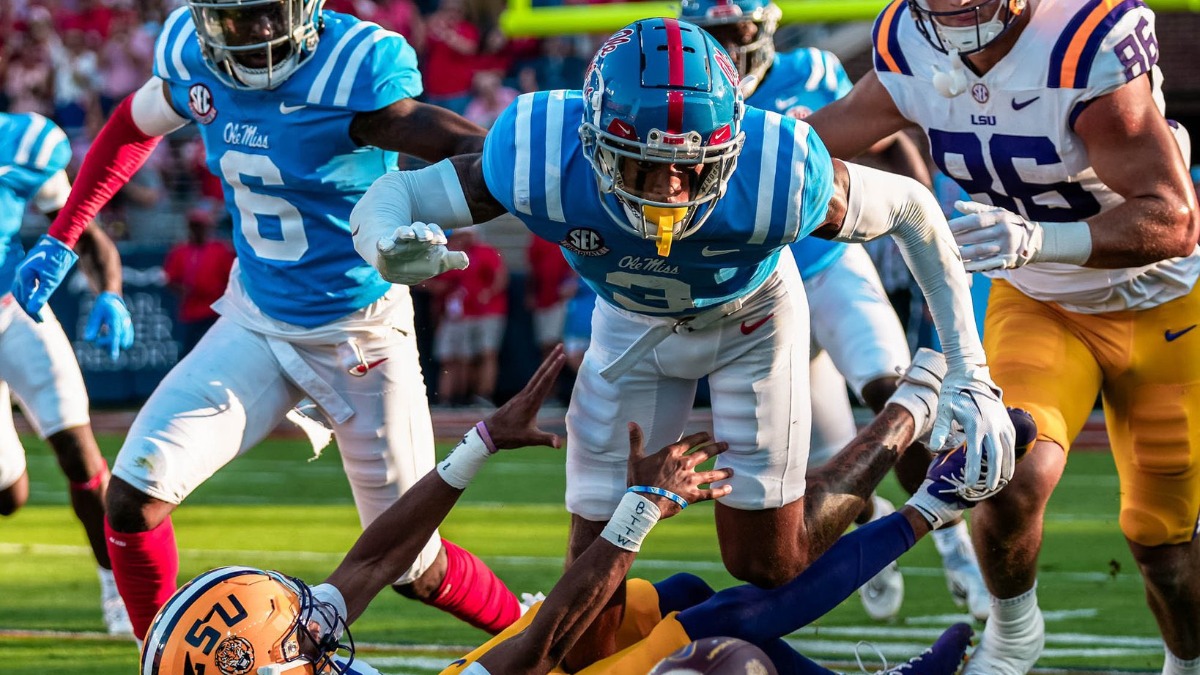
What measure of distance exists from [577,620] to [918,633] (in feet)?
6.14

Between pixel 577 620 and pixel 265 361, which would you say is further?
pixel 265 361

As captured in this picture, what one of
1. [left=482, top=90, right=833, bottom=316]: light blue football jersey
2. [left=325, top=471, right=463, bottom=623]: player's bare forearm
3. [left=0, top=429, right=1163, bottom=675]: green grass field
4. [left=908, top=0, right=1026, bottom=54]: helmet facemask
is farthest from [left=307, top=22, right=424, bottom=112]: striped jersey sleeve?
[left=0, top=429, right=1163, bottom=675]: green grass field

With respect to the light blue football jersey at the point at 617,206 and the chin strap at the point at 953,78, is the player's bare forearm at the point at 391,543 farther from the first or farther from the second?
the chin strap at the point at 953,78

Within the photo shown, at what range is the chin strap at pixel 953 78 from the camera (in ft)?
12.0

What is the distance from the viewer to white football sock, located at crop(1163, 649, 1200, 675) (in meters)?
3.77

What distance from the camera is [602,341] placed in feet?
11.8

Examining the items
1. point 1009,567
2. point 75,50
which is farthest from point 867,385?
point 75,50

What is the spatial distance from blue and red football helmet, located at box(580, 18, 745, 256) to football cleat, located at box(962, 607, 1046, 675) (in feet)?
4.50

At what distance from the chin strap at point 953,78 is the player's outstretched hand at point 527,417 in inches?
46.7

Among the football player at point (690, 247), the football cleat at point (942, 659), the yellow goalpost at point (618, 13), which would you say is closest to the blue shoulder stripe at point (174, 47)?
the football player at point (690, 247)

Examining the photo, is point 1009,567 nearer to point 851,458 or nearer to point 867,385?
point 851,458

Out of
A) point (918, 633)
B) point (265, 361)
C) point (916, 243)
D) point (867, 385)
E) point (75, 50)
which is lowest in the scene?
point (75, 50)

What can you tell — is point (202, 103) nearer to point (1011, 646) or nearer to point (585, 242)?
point (585, 242)

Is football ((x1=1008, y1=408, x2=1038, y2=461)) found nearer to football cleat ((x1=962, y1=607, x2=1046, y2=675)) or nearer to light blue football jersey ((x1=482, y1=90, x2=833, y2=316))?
football cleat ((x1=962, y1=607, x2=1046, y2=675))
